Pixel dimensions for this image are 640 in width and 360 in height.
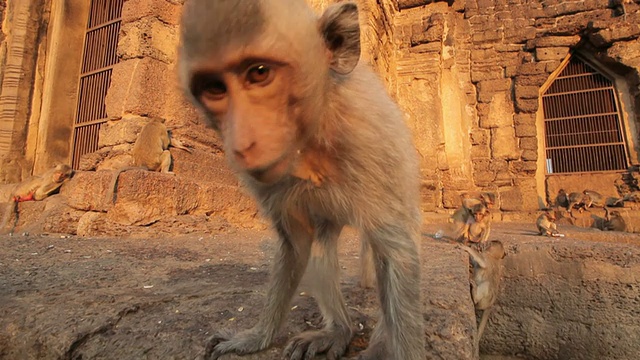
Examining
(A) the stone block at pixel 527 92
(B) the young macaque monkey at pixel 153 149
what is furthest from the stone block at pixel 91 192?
(A) the stone block at pixel 527 92

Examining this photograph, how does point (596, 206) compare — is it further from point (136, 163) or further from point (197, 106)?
point (197, 106)

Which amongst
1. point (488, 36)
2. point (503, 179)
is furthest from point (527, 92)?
point (503, 179)

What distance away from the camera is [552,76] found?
1216cm

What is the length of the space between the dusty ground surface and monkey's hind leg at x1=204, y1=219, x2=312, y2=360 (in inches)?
3.0

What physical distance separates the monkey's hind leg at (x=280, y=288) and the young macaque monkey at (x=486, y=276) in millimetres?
3406

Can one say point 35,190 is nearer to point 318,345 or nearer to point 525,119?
point 318,345

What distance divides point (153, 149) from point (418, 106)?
747cm

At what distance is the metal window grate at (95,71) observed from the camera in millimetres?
8250

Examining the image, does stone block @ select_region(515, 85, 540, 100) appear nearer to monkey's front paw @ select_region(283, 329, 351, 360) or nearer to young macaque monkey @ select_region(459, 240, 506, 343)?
young macaque monkey @ select_region(459, 240, 506, 343)

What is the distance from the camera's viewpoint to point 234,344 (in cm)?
152

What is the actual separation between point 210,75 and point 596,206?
11.7 meters

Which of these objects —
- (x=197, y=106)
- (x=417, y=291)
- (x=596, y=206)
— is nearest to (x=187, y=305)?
(x=197, y=106)

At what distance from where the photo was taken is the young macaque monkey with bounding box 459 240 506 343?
464cm

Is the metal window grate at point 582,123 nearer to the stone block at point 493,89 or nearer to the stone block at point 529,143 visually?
the stone block at point 529,143
